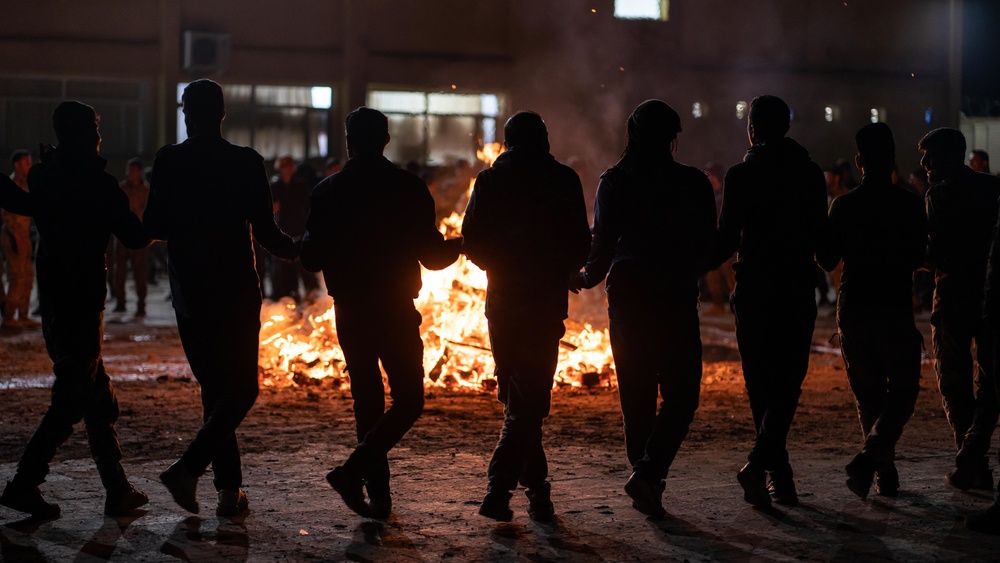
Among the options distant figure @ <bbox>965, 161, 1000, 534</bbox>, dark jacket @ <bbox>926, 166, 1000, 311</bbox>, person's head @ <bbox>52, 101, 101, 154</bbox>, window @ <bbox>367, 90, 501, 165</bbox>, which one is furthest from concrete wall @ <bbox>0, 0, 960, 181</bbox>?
person's head @ <bbox>52, 101, 101, 154</bbox>

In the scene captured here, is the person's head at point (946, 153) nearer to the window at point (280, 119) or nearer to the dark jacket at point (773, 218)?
the dark jacket at point (773, 218)

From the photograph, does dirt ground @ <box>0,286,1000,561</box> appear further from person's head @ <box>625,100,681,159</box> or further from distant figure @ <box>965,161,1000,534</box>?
person's head @ <box>625,100,681,159</box>

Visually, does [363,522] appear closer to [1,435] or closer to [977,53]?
[1,435]

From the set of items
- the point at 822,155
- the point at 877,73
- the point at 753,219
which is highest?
the point at 877,73

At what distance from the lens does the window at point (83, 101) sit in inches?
1093

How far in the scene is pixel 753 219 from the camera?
618 centimetres

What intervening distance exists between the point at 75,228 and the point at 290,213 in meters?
11.5

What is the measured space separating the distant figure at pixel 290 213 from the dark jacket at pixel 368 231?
1123 centimetres

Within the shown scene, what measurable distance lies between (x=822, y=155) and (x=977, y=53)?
758 cm

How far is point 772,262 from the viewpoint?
6.14m

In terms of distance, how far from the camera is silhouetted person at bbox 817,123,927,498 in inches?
251

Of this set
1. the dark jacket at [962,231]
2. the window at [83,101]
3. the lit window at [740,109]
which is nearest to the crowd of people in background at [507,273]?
the dark jacket at [962,231]

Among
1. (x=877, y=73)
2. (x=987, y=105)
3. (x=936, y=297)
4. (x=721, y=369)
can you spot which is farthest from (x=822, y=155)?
(x=936, y=297)

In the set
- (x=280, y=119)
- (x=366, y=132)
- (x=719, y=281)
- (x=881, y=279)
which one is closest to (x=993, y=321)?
(x=881, y=279)
